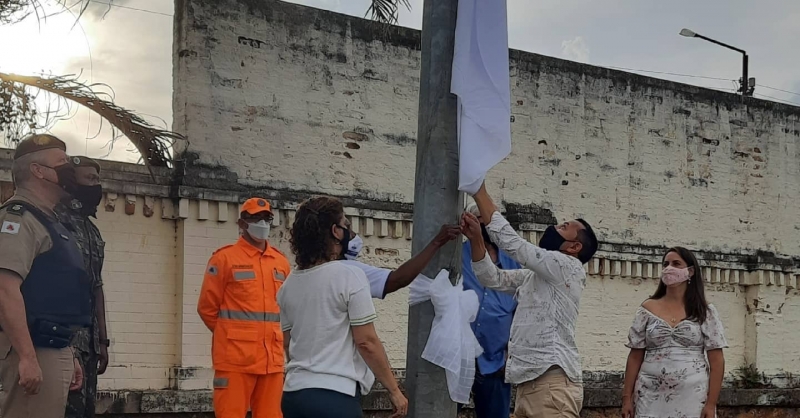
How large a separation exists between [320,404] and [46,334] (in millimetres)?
1495

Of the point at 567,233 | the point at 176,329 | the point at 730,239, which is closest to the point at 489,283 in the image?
the point at 567,233

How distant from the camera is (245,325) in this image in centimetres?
632

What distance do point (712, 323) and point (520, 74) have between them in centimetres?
588

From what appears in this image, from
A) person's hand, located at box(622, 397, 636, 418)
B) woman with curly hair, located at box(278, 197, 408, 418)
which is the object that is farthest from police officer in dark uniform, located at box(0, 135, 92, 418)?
person's hand, located at box(622, 397, 636, 418)

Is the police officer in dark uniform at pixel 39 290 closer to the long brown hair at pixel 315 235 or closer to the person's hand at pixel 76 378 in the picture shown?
the person's hand at pixel 76 378

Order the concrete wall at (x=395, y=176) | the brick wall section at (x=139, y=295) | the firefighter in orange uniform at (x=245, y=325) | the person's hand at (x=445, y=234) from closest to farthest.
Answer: the person's hand at (x=445, y=234)
the firefighter in orange uniform at (x=245, y=325)
the brick wall section at (x=139, y=295)
the concrete wall at (x=395, y=176)

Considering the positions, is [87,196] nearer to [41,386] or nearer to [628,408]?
[41,386]

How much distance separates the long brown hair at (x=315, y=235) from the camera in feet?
14.7

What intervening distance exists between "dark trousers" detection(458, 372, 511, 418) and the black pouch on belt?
2.28m

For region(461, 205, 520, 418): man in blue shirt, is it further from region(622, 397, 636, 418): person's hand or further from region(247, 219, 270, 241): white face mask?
region(247, 219, 270, 241): white face mask

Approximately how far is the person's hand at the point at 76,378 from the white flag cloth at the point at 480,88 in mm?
2180

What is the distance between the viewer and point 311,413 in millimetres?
4238

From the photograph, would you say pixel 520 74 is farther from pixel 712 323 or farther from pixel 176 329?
pixel 712 323

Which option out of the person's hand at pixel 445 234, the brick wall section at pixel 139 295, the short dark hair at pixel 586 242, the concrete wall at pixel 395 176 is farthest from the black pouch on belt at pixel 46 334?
the brick wall section at pixel 139 295
